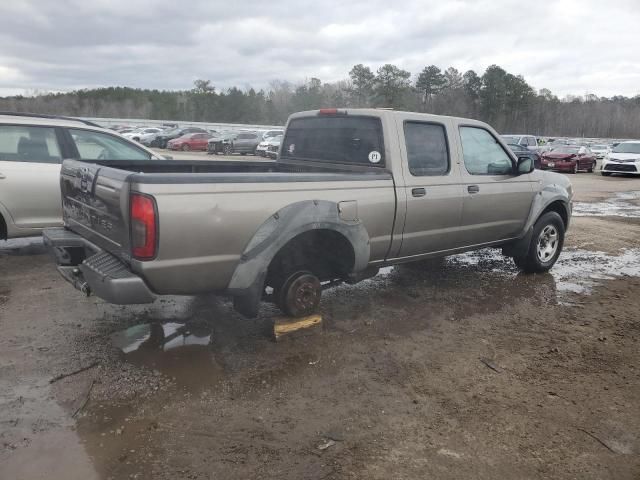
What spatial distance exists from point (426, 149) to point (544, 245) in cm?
257

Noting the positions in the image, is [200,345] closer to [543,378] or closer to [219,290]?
[219,290]

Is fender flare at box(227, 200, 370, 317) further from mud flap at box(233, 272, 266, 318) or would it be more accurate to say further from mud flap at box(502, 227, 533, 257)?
mud flap at box(502, 227, 533, 257)

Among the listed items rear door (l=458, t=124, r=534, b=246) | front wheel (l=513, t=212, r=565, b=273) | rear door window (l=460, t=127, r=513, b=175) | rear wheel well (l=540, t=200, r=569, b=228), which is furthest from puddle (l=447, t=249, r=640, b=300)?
rear door window (l=460, t=127, r=513, b=175)

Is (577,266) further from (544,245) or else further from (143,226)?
(143,226)

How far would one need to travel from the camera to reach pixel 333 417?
10.3 ft

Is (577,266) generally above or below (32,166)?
below

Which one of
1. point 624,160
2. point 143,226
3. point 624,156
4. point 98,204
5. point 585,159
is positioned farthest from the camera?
point 585,159

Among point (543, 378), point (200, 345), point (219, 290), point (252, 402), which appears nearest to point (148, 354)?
point (200, 345)

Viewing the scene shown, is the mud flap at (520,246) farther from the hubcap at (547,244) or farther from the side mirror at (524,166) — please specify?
the side mirror at (524,166)

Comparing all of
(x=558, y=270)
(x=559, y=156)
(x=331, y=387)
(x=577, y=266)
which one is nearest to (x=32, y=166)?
(x=331, y=387)

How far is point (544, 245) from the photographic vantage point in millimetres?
6449

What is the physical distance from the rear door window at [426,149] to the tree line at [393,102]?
56548 mm

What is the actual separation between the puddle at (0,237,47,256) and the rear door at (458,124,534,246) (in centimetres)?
529

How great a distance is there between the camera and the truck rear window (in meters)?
4.68
